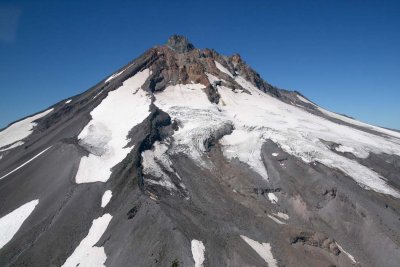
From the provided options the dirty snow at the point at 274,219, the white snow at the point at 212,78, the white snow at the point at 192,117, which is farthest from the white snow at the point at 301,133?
the dirty snow at the point at 274,219

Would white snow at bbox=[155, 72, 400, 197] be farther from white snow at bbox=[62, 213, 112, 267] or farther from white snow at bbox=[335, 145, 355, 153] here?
white snow at bbox=[62, 213, 112, 267]

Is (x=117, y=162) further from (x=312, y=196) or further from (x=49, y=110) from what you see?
(x=49, y=110)

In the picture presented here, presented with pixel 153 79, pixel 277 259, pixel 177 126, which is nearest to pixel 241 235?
pixel 277 259

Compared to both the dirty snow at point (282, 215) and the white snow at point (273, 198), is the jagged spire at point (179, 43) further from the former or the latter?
the dirty snow at point (282, 215)

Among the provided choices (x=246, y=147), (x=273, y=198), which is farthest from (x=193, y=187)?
(x=246, y=147)

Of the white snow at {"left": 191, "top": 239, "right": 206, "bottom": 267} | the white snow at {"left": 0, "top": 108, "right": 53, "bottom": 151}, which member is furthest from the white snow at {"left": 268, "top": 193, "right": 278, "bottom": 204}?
the white snow at {"left": 0, "top": 108, "right": 53, "bottom": 151}

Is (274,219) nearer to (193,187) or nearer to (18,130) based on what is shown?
(193,187)
